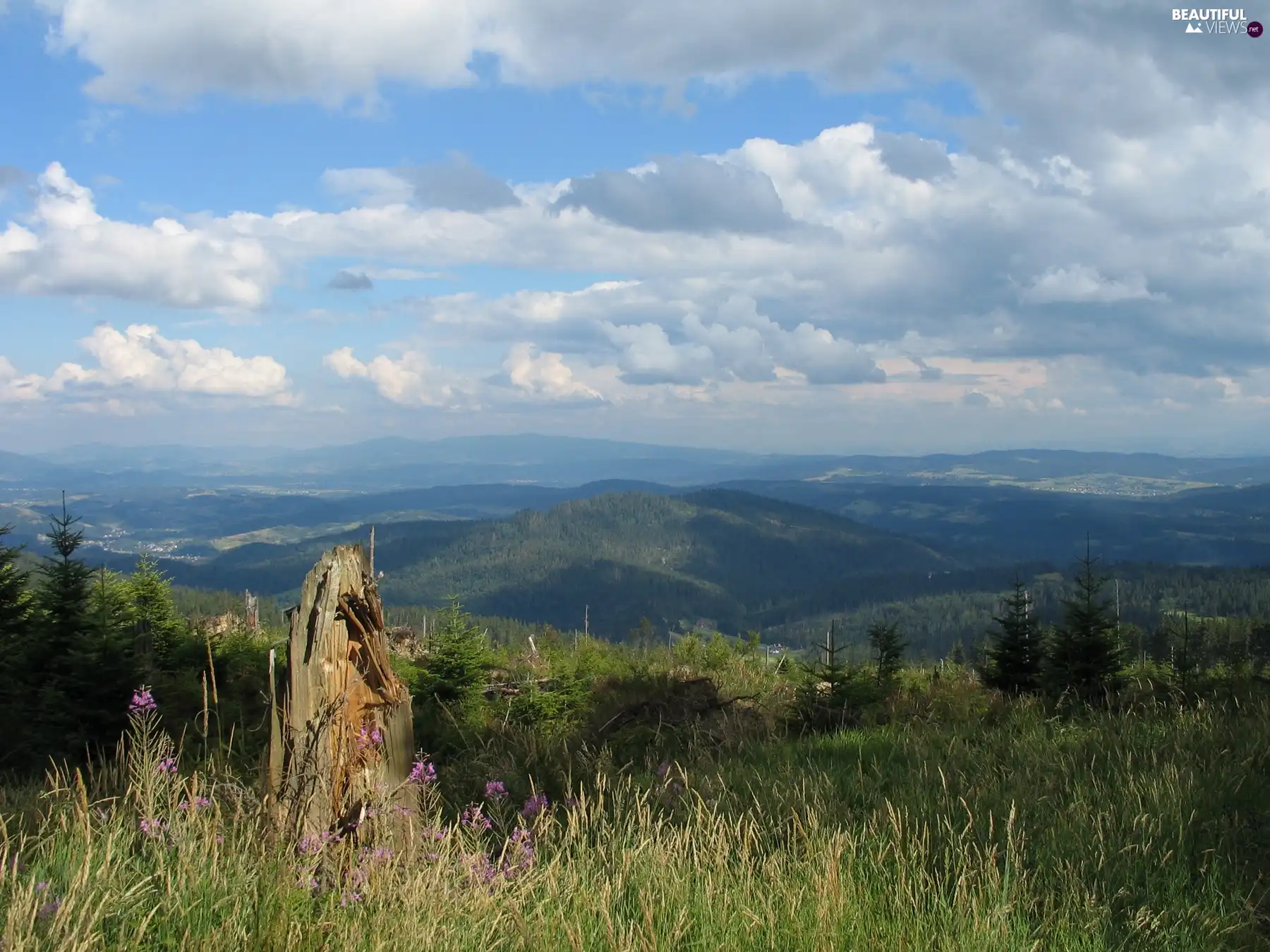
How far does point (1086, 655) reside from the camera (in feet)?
36.0

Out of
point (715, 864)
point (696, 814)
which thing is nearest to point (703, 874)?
point (715, 864)

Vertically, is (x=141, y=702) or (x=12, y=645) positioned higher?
(x=141, y=702)

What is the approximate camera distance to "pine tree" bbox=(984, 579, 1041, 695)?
479 inches

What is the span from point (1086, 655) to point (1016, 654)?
64.1 inches

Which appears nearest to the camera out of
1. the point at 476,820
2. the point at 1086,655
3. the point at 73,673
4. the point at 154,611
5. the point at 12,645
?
the point at 476,820

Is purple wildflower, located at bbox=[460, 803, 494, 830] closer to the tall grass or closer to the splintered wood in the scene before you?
the tall grass

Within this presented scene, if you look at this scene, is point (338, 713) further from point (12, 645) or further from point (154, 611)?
point (154, 611)

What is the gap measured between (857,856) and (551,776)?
3389 millimetres

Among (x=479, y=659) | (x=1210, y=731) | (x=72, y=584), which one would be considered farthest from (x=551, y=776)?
(x=72, y=584)

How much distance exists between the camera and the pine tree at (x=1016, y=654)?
1216cm

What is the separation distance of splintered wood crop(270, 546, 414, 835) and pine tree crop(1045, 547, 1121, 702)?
352 inches

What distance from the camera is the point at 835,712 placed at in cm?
999

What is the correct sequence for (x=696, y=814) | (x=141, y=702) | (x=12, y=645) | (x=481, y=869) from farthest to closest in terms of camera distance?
(x=12, y=645) → (x=696, y=814) → (x=141, y=702) → (x=481, y=869)

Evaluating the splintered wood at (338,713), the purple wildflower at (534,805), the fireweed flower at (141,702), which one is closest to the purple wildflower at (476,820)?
the purple wildflower at (534,805)
